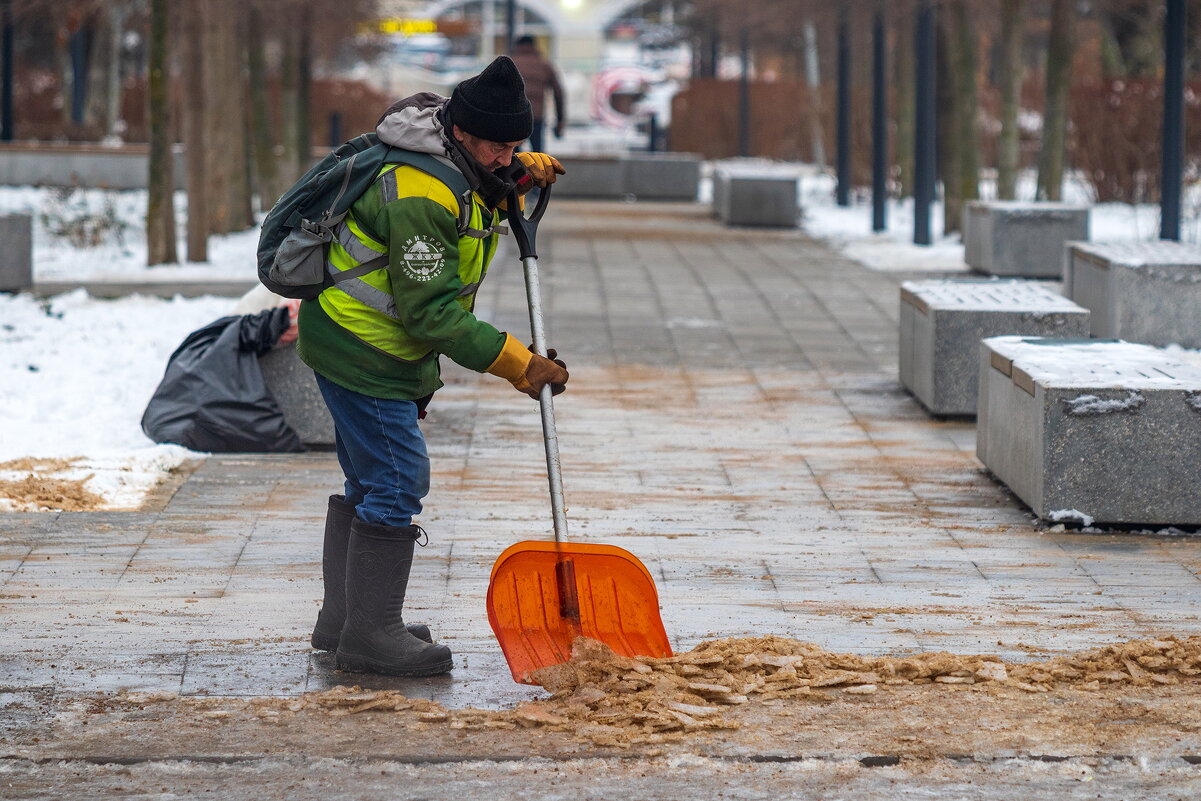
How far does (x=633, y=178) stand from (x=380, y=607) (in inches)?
880

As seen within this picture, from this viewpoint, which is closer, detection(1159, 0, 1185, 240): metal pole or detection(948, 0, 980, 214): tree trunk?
detection(1159, 0, 1185, 240): metal pole

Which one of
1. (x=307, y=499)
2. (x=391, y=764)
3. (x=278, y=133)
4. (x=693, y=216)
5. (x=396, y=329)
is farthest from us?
(x=278, y=133)

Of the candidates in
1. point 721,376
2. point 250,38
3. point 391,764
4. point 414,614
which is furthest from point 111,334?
point 250,38

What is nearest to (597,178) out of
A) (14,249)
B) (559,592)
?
(14,249)

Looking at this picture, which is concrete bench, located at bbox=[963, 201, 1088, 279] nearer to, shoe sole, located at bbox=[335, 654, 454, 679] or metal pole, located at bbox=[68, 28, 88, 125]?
shoe sole, located at bbox=[335, 654, 454, 679]

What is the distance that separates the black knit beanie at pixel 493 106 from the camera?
14.3 ft

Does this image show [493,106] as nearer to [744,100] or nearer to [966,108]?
[966,108]

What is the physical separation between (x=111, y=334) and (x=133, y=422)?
2.44 meters

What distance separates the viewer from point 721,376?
9969 mm

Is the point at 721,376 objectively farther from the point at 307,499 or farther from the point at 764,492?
the point at 307,499

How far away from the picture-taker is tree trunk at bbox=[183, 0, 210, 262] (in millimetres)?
14547

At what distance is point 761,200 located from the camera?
835 inches

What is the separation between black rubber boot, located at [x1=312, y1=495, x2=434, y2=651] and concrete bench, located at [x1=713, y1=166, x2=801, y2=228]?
651 inches

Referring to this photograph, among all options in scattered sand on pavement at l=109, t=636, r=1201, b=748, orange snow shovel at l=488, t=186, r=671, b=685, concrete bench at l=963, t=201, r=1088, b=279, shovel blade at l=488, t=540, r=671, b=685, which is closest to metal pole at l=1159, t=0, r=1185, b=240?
concrete bench at l=963, t=201, r=1088, b=279
